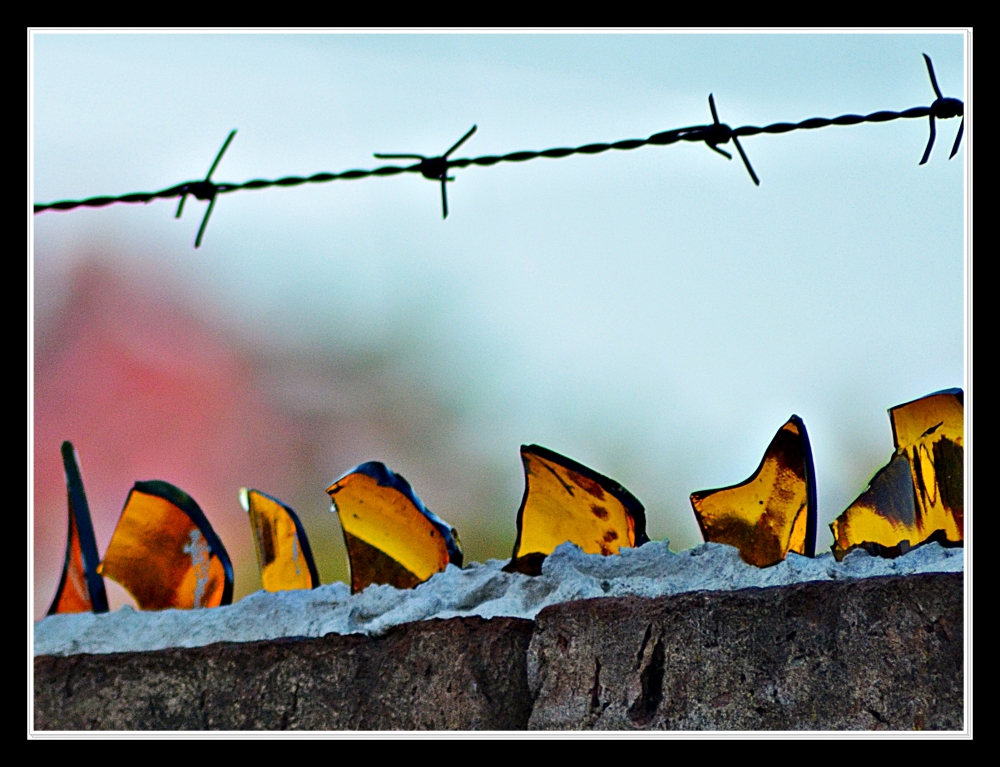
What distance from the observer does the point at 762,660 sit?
4.69 ft

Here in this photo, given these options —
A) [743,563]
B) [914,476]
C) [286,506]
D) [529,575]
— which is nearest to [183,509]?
[286,506]

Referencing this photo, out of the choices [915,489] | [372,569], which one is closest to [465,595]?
[372,569]

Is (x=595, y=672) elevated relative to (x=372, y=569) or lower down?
lower down

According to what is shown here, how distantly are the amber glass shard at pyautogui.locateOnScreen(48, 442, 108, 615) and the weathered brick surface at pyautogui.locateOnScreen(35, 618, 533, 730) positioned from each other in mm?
111

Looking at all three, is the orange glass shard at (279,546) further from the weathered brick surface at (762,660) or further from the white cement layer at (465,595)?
the weathered brick surface at (762,660)

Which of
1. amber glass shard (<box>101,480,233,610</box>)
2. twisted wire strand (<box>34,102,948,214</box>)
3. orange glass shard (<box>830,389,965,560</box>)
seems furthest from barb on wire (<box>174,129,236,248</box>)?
orange glass shard (<box>830,389,965,560</box>)

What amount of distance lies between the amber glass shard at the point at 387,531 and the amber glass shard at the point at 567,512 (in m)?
0.11

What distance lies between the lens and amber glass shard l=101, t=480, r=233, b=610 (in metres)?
1.75

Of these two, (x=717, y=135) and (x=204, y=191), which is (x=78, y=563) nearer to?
(x=204, y=191)

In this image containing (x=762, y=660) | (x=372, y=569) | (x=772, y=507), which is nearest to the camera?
(x=762, y=660)

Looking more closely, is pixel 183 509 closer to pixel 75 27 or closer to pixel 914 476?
pixel 75 27

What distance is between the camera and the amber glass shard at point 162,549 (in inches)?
69.1

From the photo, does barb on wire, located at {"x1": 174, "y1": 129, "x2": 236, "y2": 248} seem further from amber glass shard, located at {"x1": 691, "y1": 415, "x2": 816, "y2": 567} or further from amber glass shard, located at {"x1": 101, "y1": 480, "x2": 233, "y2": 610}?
amber glass shard, located at {"x1": 691, "y1": 415, "x2": 816, "y2": 567}

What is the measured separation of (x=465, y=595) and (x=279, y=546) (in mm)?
324
